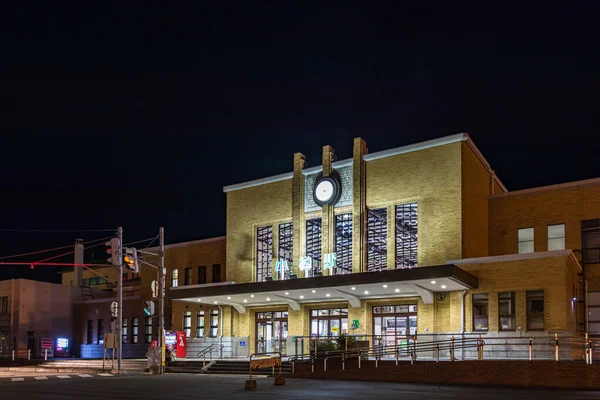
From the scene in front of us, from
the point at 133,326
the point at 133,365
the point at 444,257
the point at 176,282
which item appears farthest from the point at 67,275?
the point at 444,257

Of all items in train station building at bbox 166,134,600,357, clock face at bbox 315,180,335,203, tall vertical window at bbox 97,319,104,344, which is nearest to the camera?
train station building at bbox 166,134,600,357

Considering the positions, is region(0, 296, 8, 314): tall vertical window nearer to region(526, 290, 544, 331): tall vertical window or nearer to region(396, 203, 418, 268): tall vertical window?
region(396, 203, 418, 268): tall vertical window

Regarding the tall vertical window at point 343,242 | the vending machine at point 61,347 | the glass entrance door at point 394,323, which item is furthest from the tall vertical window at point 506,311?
the vending machine at point 61,347

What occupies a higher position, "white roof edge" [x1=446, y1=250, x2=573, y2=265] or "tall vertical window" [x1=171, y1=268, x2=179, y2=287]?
"white roof edge" [x1=446, y1=250, x2=573, y2=265]

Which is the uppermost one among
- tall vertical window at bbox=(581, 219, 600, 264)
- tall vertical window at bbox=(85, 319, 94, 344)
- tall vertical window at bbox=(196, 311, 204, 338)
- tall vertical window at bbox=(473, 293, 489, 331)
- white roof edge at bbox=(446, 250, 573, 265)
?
tall vertical window at bbox=(581, 219, 600, 264)

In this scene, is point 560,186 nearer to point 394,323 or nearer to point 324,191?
point 394,323

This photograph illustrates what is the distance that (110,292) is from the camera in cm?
6469

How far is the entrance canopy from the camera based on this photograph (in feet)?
95.0

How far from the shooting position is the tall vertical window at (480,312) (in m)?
30.2

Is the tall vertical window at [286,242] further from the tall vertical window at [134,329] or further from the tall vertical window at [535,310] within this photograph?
the tall vertical window at [134,329]

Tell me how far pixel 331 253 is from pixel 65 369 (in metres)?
17.4

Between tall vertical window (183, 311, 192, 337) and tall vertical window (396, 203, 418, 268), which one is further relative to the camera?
tall vertical window (183, 311, 192, 337)

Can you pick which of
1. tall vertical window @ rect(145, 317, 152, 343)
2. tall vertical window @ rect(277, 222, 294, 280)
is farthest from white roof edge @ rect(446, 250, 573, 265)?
tall vertical window @ rect(145, 317, 152, 343)

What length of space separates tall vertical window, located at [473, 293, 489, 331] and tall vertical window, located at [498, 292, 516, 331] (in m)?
0.63
